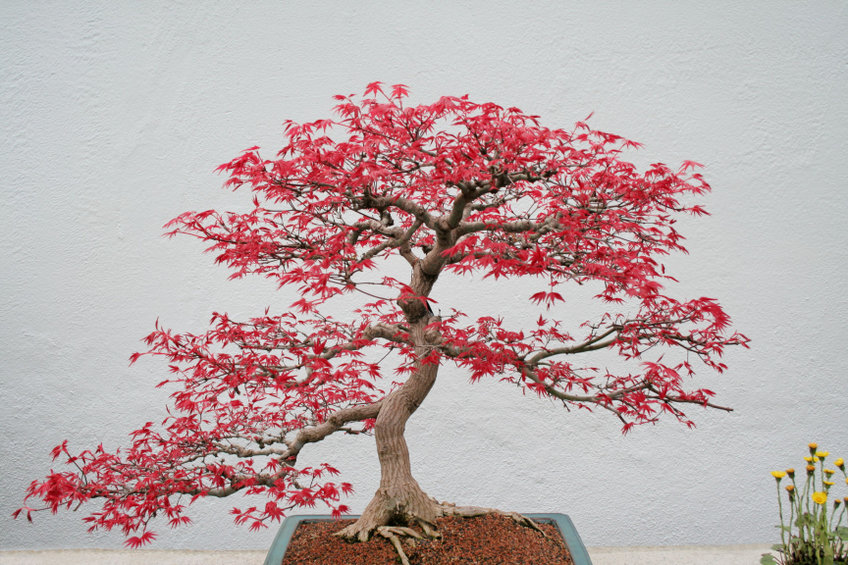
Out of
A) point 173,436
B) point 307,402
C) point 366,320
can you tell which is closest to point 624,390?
point 366,320

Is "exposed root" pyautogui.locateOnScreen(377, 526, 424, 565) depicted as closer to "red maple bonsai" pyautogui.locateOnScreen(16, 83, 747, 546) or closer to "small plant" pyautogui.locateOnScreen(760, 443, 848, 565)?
"red maple bonsai" pyautogui.locateOnScreen(16, 83, 747, 546)

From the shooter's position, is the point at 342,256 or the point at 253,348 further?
the point at 253,348

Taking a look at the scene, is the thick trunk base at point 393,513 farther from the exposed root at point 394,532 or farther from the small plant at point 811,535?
the small plant at point 811,535

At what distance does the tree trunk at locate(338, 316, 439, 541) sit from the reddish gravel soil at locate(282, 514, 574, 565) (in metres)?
0.06

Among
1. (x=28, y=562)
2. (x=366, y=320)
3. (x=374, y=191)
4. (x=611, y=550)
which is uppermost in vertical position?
(x=374, y=191)

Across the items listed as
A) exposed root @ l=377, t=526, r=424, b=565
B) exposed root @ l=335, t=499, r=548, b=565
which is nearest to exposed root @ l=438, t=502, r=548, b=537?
exposed root @ l=335, t=499, r=548, b=565

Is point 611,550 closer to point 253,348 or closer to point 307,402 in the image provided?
point 307,402

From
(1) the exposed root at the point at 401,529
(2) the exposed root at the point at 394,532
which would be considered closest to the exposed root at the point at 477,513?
(1) the exposed root at the point at 401,529

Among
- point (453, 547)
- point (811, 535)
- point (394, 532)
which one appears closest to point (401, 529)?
point (394, 532)

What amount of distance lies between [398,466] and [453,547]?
30 cm

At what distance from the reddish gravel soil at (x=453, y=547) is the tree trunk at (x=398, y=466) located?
A: 61mm

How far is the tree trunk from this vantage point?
2.25 m

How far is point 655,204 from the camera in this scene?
1978 mm

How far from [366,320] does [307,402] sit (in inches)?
14.6
